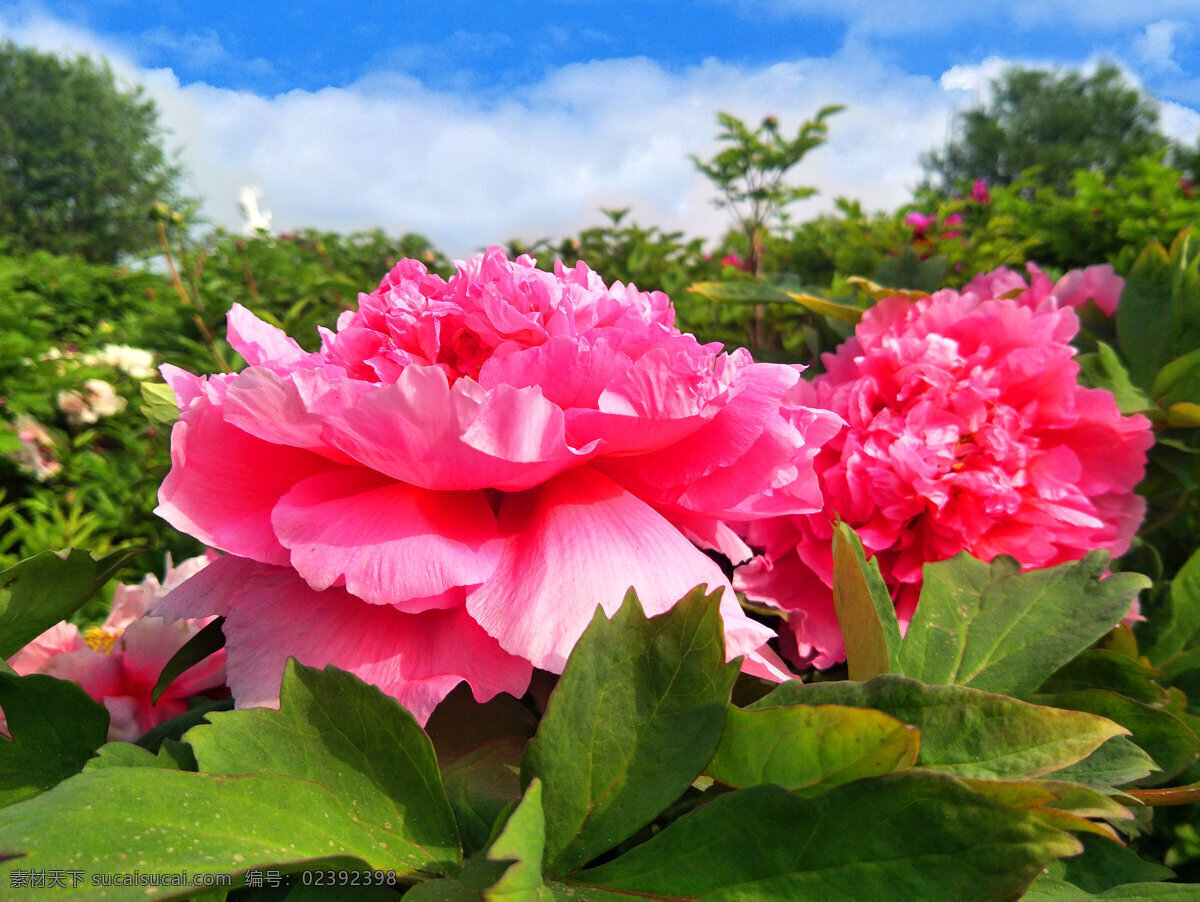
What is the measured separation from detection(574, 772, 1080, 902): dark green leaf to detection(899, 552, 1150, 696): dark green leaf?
0.16 metres

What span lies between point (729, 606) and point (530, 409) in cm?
14

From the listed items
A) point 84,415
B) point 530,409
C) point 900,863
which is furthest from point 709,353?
point 84,415

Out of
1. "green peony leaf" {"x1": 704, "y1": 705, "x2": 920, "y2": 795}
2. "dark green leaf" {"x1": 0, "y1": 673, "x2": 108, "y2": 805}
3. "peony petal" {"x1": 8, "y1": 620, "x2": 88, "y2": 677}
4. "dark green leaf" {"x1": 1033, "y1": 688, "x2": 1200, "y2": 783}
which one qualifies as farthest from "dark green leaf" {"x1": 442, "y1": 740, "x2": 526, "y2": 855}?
"peony petal" {"x1": 8, "y1": 620, "x2": 88, "y2": 677}

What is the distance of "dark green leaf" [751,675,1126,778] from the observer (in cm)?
35

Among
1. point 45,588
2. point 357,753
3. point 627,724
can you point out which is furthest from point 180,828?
point 45,588

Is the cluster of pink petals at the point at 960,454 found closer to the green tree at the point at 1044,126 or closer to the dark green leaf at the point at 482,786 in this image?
the dark green leaf at the point at 482,786

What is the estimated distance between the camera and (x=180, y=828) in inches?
11.9

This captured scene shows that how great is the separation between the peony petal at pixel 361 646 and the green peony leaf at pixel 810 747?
10cm

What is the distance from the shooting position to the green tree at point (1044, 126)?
2461 centimetres

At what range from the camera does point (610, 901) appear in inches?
13.3

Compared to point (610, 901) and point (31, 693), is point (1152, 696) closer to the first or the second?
point (610, 901)

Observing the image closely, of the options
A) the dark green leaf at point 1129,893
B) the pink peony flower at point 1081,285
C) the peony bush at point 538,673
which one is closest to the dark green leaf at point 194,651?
the peony bush at point 538,673

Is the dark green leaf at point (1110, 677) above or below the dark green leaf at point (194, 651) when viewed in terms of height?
below

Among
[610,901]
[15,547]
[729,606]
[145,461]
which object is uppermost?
[729,606]
